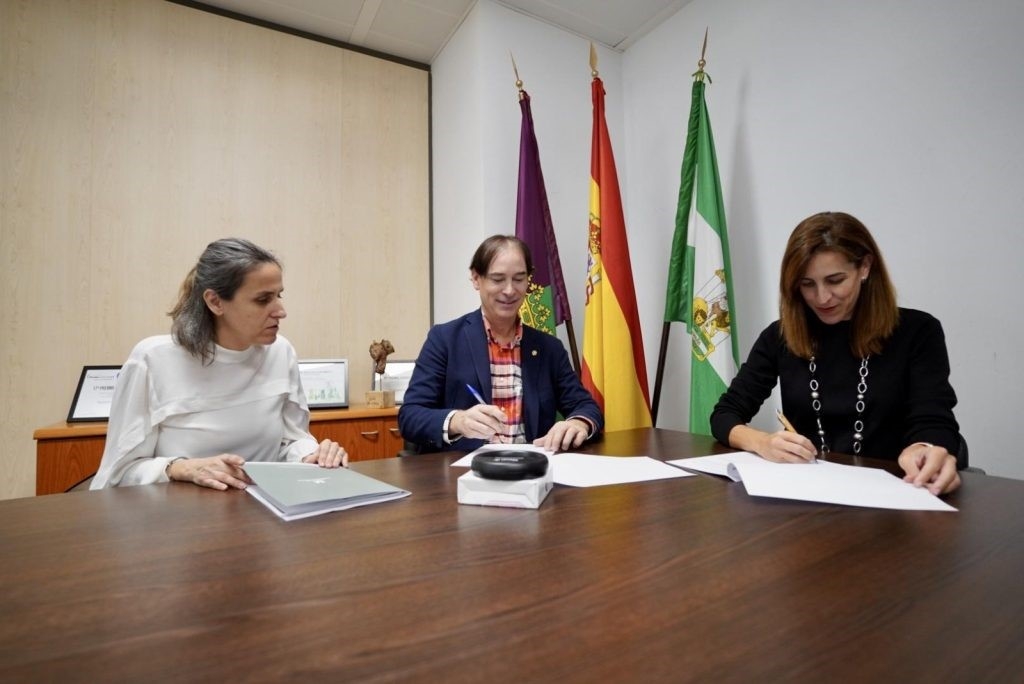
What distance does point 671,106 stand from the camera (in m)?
2.95

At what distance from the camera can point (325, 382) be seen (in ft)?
9.02

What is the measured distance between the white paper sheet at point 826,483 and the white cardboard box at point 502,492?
1.17ft

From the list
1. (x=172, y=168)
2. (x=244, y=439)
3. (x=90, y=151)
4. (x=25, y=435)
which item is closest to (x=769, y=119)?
(x=244, y=439)

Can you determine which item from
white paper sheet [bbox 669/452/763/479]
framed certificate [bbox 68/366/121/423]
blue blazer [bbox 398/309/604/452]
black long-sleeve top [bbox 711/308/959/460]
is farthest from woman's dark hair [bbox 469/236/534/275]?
framed certificate [bbox 68/366/121/423]

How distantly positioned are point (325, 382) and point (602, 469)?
209 cm

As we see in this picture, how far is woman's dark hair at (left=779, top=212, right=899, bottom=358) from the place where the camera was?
1388mm

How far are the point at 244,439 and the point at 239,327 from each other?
0.31m

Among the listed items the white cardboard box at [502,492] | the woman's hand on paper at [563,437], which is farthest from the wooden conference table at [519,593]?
the woman's hand on paper at [563,437]

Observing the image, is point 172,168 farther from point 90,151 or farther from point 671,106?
point 671,106

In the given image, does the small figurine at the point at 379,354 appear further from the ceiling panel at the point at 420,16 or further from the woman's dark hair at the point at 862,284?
the woman's dark hair at the point at 862,284

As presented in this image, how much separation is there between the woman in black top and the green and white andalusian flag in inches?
30.5

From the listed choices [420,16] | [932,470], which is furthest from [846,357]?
[420,16]

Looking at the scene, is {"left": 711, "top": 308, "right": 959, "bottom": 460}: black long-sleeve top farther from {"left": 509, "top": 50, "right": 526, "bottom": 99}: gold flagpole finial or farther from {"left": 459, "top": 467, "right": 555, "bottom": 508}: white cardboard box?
{"left": 509, "top": 50, "right": 526, "bottom": 99}: gold flagpole finial

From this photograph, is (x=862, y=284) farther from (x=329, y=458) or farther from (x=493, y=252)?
(x=329, y=458)
